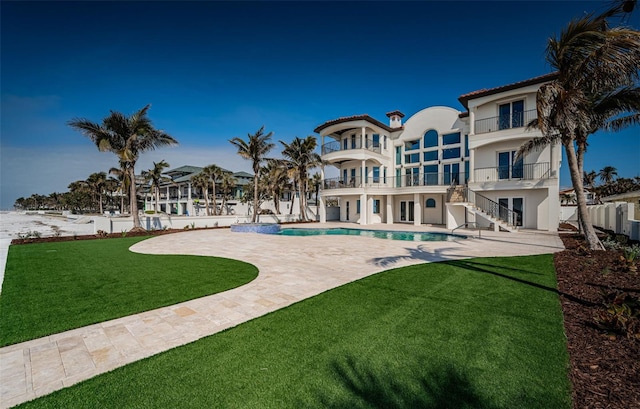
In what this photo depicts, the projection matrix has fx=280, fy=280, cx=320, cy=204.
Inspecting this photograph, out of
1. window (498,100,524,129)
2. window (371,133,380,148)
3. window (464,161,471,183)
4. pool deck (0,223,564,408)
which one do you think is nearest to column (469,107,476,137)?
window (498,100,524,129)

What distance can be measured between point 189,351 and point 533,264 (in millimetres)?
9681

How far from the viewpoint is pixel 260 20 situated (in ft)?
49.9

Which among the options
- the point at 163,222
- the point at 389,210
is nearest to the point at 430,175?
the point at 389,210

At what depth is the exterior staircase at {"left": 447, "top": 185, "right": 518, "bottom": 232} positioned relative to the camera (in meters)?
18.6

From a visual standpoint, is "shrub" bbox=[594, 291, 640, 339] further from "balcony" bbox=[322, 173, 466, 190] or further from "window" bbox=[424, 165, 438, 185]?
"window" bbox=[424, 165, 438, 185]

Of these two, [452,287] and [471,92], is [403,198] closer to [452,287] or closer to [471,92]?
[471,92]

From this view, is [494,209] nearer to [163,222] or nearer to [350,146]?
[350,146]

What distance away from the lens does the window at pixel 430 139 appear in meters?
26.4

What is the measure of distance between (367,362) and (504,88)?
72.9ft

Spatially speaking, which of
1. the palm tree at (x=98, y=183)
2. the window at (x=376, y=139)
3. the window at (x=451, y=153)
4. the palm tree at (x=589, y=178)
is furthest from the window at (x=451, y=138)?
the palm tree at (x=98, y=183)

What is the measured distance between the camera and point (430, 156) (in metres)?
26.7

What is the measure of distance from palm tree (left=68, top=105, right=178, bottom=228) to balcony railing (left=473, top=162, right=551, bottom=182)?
2360 centimetres

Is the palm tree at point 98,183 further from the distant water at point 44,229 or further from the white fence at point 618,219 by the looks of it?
the white fence at point 618,219

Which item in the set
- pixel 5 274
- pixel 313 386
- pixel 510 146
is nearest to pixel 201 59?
pixel 5 274
